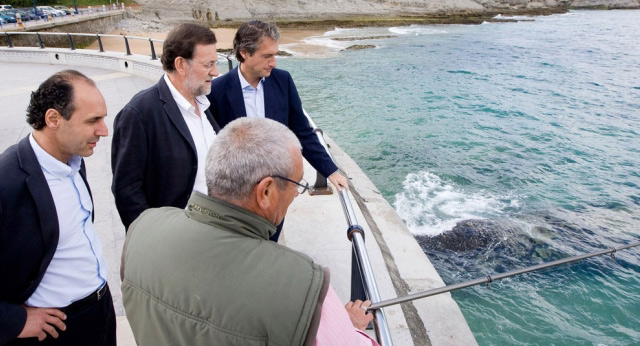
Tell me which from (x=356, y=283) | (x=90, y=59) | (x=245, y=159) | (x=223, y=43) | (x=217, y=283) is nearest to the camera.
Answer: (x=217, y=283)

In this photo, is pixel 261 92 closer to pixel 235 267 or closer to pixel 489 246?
pixel 235 267

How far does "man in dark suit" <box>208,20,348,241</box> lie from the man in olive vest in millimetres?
1557

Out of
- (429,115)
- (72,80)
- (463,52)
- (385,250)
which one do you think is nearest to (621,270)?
(385,250)

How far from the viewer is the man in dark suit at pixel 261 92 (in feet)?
9.32

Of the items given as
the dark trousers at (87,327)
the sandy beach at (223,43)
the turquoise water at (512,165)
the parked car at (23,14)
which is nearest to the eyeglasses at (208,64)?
the dark trousers at (87,327)

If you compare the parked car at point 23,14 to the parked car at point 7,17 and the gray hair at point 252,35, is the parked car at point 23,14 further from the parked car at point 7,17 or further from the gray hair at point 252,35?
the gray hair at point 252,35

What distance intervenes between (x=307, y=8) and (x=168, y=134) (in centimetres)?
7313

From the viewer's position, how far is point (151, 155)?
7.59 feet

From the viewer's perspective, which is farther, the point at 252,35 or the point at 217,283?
the point at 252,35

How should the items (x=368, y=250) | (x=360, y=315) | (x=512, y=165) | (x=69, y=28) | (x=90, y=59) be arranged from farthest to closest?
(x=69, y=28) < (x=90, y=59) < (x=512, y=165) < (x=368, y=250) < (x=360, y=315)

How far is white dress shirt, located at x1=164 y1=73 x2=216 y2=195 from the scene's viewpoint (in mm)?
2408

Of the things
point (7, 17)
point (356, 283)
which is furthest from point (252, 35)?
point (7, 17)

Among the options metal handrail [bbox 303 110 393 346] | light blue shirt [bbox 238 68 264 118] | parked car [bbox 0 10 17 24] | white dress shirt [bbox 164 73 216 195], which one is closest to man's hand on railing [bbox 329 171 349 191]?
metal handrail [bbox 303 110 393 346]

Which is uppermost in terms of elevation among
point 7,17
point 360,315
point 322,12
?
point 360,315
